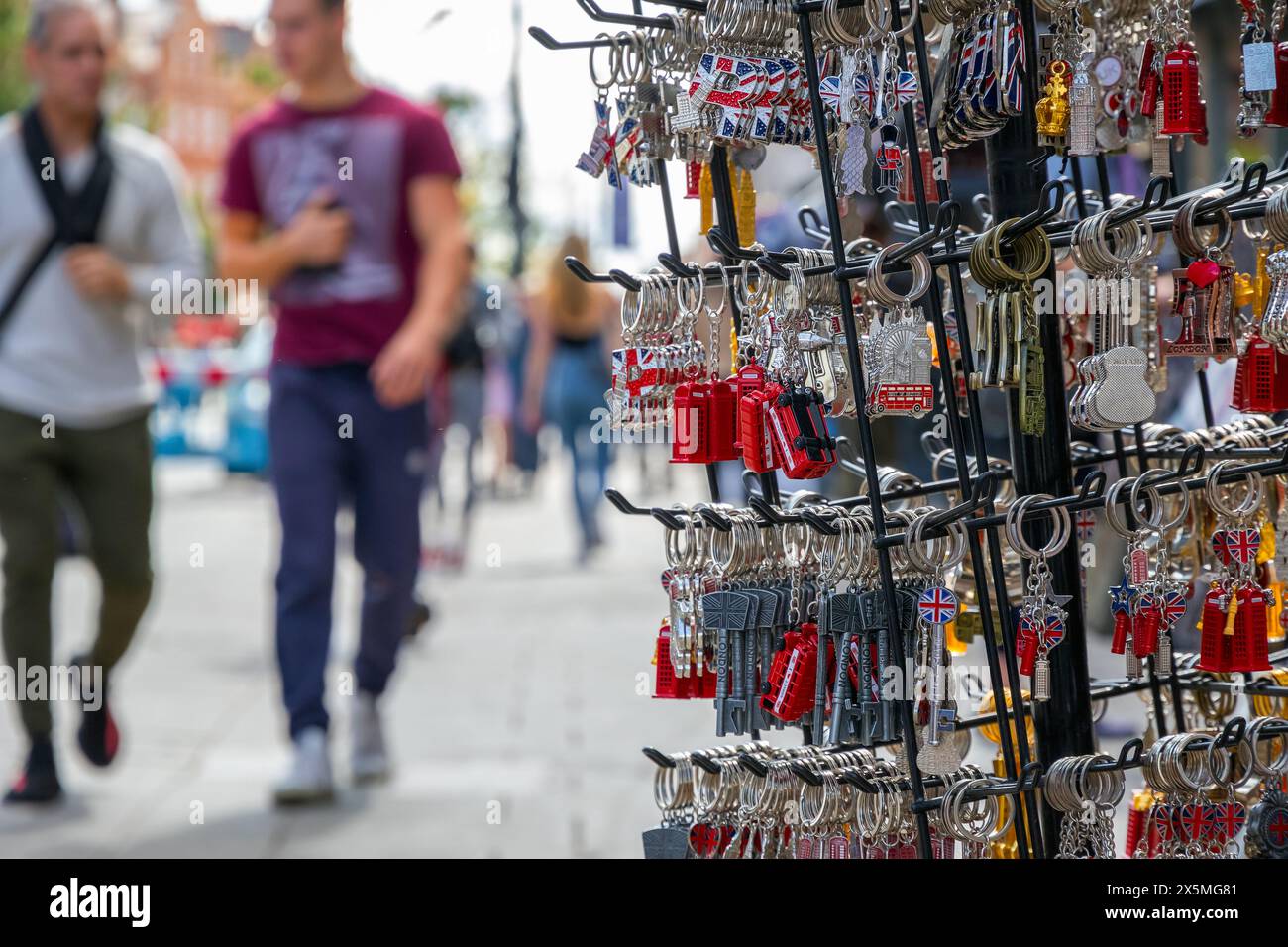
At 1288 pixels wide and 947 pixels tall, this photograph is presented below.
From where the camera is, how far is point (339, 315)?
453 centimetres

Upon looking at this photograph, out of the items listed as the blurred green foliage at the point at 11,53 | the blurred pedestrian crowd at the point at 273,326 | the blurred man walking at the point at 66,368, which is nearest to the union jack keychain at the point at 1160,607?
the blurred pedestrian crowd at the point at 273,326

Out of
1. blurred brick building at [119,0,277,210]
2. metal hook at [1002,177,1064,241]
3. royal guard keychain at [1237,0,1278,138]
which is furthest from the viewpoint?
blurred brick building at [119,0,277,210]

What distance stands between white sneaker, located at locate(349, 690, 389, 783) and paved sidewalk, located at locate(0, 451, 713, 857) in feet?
0.35

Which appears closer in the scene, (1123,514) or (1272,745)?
(1123,514)

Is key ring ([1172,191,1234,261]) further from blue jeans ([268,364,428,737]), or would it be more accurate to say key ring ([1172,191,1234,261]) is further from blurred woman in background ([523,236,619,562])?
blurred woman in background ([523,236,619,562])

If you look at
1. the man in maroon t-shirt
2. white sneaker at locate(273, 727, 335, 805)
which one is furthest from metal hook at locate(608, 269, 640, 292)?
white sneaker at locate(273, 727, 335, 805)

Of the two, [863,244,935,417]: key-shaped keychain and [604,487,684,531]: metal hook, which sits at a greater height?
[863,244,935,417]: key-shaped keychain

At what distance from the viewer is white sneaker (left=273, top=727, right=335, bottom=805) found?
4402 millimetres

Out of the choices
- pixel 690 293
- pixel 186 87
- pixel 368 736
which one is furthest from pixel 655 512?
pixel 186 87

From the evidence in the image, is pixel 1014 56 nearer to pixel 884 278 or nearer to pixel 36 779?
pixel 884 278

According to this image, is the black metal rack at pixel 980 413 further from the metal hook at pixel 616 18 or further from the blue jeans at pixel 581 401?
the blue jeans at pixel 581 401

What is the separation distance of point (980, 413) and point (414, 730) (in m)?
3.85

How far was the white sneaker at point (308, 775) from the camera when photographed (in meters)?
4.40
